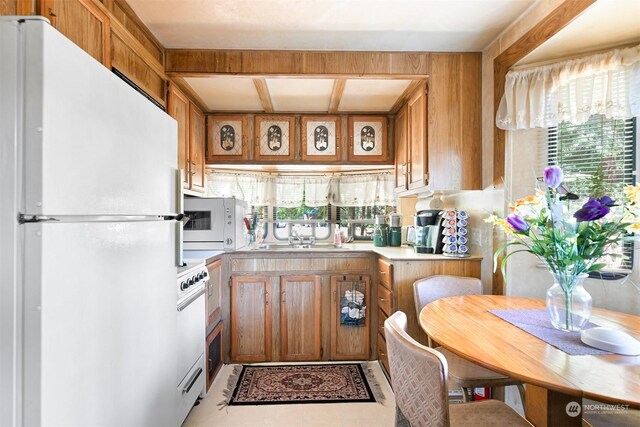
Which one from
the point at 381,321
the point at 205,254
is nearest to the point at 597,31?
the point at 381,321

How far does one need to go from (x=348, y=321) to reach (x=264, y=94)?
2014 millimetres

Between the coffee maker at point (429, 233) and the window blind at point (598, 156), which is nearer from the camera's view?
the window blind at point (598, 156)

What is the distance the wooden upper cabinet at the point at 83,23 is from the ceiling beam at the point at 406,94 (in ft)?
6.36

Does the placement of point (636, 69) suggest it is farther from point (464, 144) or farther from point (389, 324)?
point (389, 324)

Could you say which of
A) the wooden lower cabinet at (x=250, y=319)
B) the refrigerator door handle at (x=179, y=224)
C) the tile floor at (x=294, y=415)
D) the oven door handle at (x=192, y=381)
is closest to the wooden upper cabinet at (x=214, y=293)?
the wooden lower cabinet at (x=250, y=319)

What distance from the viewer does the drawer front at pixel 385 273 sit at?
238 cm

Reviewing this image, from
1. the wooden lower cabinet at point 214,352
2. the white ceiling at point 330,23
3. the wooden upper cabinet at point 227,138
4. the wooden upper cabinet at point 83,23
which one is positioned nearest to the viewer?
the wooden upper cabinet at point 83,23

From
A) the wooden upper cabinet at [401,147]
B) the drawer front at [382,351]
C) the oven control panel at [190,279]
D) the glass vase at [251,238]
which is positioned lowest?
the drawer front at [382,351]

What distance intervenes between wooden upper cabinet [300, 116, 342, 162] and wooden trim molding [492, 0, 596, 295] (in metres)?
1.37

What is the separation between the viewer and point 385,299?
8.25ft

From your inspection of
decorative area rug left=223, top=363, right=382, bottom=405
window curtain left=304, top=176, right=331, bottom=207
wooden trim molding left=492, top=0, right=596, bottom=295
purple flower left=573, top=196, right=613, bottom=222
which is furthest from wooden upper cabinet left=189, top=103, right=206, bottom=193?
purple flower left=573, top=196, right=613, bottom=222

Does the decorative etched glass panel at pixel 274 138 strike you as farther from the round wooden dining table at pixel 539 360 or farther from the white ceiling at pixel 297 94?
the round wooden dining table at pixel 539 360

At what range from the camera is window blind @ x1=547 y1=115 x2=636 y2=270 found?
5.75 feet

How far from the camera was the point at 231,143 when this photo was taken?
311cm
